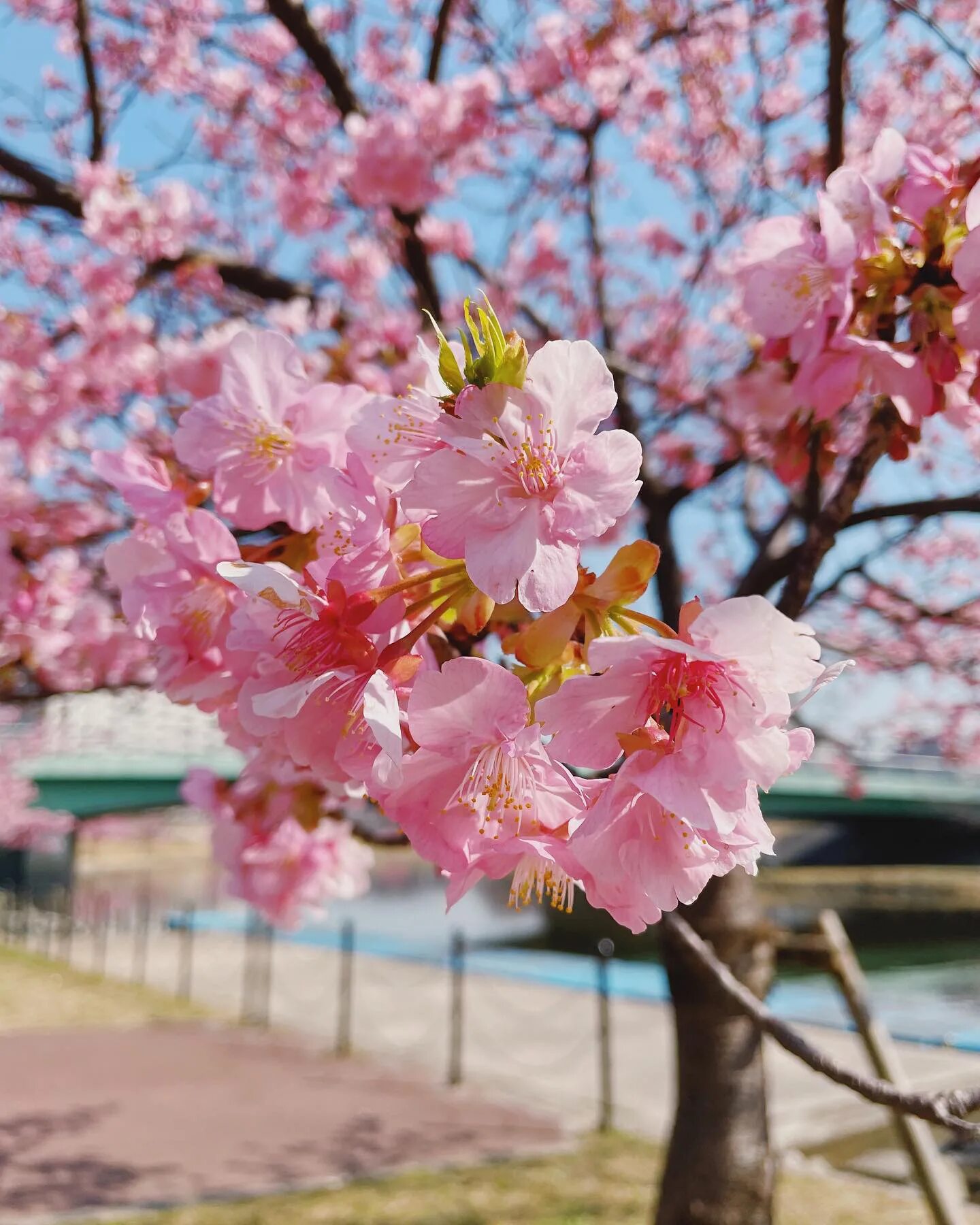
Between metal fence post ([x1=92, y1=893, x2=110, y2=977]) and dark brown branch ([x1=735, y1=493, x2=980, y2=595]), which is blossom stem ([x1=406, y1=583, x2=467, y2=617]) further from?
metal fence post ([x1=92, y1=893, x2=110, y2=977])

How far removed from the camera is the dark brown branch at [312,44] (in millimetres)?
3303

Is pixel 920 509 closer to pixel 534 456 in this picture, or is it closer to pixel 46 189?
pixel 534 456

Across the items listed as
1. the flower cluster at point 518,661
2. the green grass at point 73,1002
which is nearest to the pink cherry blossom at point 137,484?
the flower cluster at point 518,661

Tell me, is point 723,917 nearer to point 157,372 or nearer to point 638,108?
point 157,372

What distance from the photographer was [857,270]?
3.83 feet

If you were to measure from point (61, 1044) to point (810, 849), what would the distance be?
28.2 m

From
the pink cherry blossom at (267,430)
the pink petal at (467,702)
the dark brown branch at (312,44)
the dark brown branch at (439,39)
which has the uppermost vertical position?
the dark brown branch at (439,39)

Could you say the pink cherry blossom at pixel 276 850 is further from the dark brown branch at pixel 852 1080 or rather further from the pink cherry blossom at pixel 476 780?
the pink cherry blossom at pixel 476 780

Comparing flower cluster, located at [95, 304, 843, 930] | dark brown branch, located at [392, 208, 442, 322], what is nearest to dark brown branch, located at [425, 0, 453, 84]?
dark brown branch, located at [392, 208, 442, 322]

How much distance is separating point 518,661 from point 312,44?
133 inches

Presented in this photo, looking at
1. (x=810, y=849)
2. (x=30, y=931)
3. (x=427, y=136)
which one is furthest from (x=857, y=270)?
(x=810, y=849)

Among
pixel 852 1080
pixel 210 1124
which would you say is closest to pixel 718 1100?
pixel 852 1080

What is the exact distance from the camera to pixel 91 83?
3801mm

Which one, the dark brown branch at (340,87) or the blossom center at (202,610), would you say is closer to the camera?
the blossom center at (202,610)
